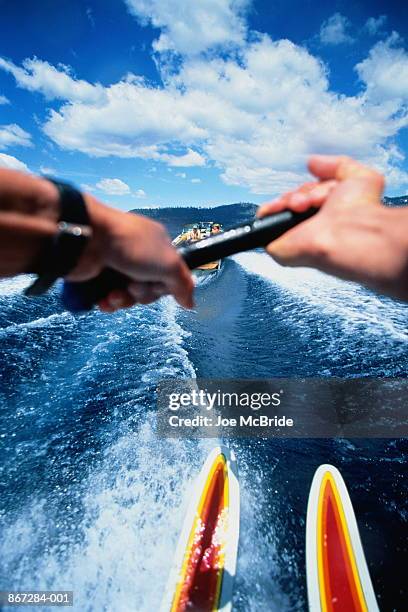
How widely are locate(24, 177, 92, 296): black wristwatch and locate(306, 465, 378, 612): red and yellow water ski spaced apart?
4.36 meters

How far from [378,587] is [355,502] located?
36.6 inches

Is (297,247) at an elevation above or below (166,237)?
below

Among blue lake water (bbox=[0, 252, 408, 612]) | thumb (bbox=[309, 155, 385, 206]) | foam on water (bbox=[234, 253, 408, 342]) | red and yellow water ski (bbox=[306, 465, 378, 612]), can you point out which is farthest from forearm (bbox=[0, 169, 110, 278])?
foam on water (bbox=[234, 253, 408, 342])

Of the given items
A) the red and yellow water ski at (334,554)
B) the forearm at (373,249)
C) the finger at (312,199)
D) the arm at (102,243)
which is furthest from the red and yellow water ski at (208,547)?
the finger at (312,199)

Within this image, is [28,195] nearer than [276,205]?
Yes

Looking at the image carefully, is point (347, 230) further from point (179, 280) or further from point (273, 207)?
point (179, 280)

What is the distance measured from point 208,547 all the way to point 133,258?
4.06 m

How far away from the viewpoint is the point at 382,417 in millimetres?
5641

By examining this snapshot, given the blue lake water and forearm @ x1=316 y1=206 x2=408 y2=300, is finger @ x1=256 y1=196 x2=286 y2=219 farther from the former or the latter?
the blue lake water

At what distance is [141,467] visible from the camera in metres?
4.75

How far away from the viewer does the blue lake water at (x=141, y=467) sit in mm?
3656

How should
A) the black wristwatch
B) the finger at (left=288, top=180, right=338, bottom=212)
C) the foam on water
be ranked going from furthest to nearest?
the foam on water → the finger at (left=288, top=180, right=338, bottom=212) → the black wristwatch

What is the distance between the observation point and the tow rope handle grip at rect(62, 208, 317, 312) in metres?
1.40

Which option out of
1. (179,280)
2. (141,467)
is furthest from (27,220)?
(141,467)
